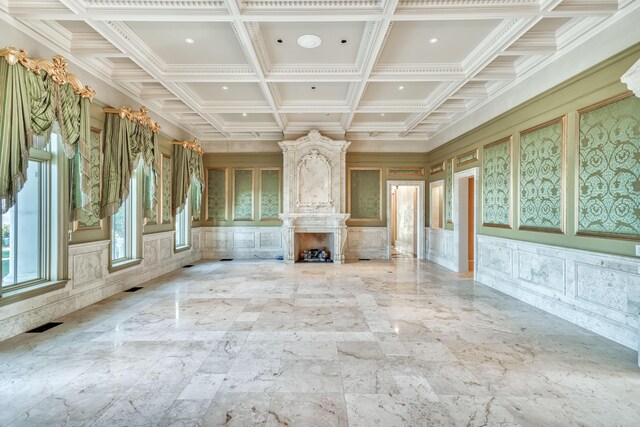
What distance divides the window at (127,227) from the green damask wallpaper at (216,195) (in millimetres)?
3291

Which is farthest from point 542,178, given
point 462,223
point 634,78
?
point 462,223

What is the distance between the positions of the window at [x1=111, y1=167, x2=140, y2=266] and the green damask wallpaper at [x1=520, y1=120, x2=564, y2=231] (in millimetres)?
6583

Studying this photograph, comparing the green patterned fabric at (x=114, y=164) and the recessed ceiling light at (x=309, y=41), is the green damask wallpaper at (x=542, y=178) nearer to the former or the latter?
the recessed ceiling light at (x=309, y=41)

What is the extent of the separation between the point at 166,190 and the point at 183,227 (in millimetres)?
1605

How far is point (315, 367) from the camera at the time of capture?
102 inches

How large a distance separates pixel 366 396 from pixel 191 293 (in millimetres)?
3706

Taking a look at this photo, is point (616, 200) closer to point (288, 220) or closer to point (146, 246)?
point (288, 220)

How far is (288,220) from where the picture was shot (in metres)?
7.95

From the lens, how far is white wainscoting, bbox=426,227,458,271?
7184 millimetres

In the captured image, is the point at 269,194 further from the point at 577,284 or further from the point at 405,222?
the point at 577,284

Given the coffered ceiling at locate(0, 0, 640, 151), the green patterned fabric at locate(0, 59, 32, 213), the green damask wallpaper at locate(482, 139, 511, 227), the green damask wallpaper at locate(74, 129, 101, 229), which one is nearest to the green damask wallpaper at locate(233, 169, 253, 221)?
the coffered ceiling at locate(0, 0, 640, 151)

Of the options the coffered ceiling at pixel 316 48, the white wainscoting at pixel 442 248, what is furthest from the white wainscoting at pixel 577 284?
the coffered ceiling at pixel 316 48

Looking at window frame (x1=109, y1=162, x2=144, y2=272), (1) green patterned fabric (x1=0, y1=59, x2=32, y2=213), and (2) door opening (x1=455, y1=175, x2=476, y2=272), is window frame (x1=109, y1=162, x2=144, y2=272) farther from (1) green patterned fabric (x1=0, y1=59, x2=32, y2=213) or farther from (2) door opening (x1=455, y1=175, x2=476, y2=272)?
(2) door opening (x1=455, y1=175, x2=476, y2=272)

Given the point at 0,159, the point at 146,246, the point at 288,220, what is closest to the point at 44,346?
the point at 0,159
